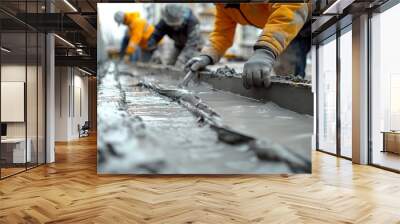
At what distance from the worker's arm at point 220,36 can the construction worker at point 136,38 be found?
0.94 meters

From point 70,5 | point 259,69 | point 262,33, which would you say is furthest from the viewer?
point 70,5

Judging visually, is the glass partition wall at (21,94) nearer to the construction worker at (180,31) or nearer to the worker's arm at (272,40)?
the construction worker at (180,31)

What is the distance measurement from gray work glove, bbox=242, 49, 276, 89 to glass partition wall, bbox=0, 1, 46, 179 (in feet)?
12.6

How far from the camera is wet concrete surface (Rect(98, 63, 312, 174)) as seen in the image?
6.14 metres

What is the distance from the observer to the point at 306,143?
20.4 feet

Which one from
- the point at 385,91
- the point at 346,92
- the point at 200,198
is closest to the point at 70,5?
the point at 200,198

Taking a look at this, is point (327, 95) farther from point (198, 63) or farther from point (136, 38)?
point (136, 38)

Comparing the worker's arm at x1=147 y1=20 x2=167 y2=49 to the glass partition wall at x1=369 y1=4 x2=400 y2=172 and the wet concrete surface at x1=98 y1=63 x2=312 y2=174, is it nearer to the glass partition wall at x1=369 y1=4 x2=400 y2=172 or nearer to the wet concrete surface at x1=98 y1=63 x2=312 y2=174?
the wet concrete surface at x1=98 y1=63 x2=312 y2=174

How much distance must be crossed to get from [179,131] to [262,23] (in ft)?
7.21

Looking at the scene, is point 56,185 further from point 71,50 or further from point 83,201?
point 71,50

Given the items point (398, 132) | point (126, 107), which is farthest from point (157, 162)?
point (398, 132)

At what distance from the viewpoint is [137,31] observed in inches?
250

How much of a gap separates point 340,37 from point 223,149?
512cm

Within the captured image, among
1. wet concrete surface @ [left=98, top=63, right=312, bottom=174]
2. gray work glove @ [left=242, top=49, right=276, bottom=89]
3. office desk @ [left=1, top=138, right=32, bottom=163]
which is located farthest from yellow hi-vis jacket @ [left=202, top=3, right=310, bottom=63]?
office desk @ [left=1, top=138, right=32, bottom=163]
